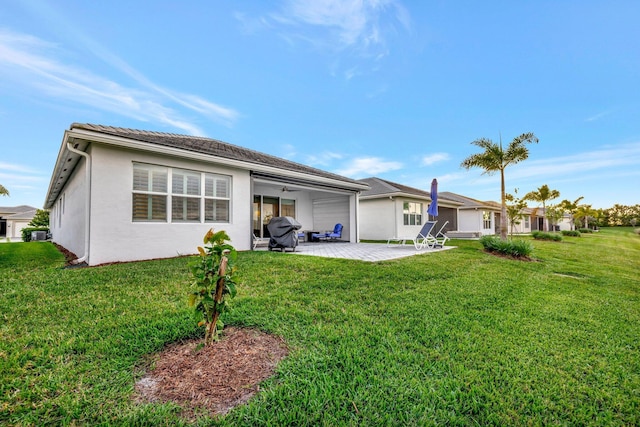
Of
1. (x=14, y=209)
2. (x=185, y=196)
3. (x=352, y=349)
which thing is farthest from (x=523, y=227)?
(x=14, y=209)

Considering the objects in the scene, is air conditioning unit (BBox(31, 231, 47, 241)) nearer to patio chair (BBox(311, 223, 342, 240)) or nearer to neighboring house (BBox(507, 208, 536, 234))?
patio chair (BBox(311, 223, 342, 240))

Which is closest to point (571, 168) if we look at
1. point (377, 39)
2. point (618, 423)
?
point (377, 39)

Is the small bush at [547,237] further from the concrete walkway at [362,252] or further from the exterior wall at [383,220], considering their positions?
the concrete walkway at [362,252]

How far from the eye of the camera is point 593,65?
12742 millimetres

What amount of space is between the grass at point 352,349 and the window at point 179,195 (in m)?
2.50

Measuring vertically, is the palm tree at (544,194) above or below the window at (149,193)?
above

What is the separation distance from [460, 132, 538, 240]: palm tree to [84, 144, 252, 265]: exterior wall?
14.4 m

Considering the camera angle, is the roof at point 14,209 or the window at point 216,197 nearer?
the window at point 216,197

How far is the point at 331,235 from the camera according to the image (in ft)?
48.6

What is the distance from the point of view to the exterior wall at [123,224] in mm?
6497

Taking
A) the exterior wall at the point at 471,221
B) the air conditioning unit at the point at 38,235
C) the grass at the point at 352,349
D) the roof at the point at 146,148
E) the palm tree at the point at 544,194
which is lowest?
the grass at the point at 352,349

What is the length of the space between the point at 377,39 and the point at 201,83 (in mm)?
8857

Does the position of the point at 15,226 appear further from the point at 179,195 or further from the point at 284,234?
the point at 284,234

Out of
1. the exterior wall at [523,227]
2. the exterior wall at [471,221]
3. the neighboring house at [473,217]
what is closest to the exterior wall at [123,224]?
the neighboring house at [473,217]
